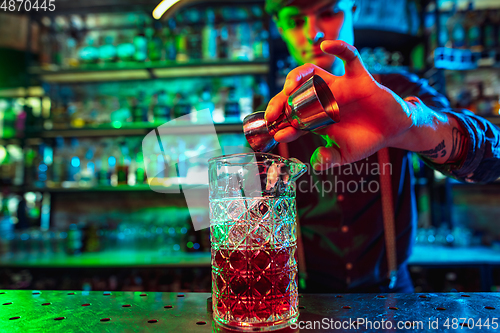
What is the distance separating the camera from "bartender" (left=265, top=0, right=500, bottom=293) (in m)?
0.81

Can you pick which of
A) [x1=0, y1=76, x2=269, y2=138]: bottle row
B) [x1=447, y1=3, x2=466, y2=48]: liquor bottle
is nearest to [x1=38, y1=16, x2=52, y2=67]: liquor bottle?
[x1=0, y1=76, x2=269, y2=138]: bottle row

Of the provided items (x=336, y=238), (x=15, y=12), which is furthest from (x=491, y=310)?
(x=15, y=12)

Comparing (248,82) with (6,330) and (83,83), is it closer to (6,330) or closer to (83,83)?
(83,83)

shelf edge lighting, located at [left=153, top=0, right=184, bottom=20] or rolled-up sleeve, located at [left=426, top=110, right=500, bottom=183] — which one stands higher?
shelf edge lighting, located at [left=153, top=0, right=184, bottom=20]

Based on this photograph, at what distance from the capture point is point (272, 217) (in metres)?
0.53

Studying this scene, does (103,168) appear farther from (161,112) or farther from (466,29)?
(466,29)

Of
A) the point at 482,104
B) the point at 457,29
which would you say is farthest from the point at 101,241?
the point at 457,29

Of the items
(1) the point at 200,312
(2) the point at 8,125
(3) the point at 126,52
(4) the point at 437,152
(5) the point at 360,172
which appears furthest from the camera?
(2) the point at 8,125

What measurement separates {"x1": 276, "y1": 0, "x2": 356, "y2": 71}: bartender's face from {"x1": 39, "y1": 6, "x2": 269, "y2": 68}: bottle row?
1381 millimetres

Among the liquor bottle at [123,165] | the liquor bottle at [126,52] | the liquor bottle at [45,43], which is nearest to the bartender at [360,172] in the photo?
the liquor bottle at [123,165]

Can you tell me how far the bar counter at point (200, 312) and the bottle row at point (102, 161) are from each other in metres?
1.92

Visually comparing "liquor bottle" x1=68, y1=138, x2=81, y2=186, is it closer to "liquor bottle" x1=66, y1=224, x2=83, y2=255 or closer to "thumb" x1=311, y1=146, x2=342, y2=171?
"liquor bottle" x1=66, y1=224, x2=83, y2=255

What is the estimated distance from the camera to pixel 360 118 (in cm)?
65

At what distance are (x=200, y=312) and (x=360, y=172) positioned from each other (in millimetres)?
818
